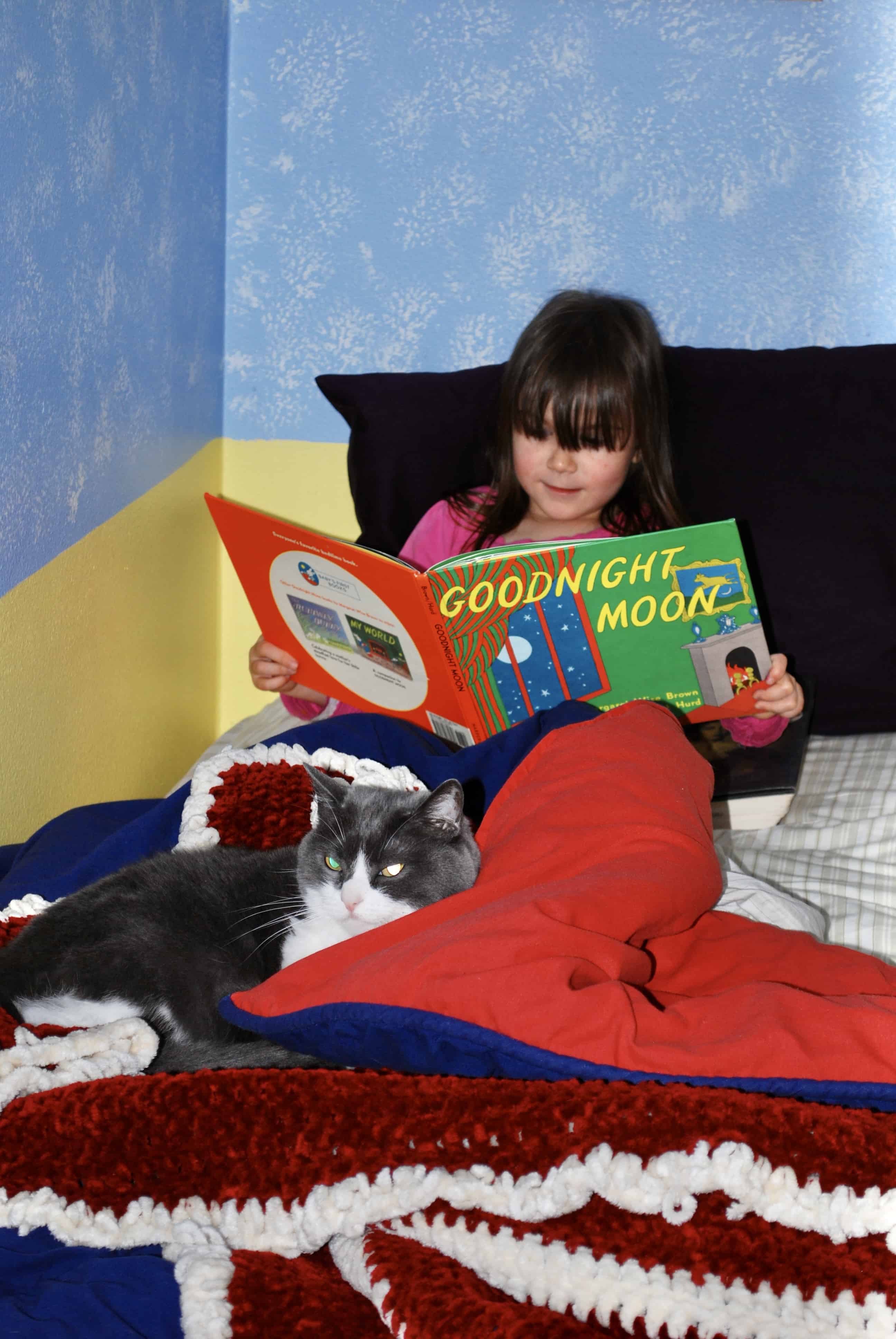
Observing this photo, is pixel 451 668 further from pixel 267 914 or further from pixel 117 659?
pixel 117 659

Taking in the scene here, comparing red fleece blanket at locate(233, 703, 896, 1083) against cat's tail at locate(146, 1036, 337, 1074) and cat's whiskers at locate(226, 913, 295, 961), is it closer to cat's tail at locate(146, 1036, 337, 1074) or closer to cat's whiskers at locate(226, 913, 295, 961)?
cat's tail at locate(146, 1036, 337, 1074)

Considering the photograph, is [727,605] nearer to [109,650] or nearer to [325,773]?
[325,773]

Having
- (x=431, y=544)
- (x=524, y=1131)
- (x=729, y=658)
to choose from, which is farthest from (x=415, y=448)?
(x=524, y=1131)

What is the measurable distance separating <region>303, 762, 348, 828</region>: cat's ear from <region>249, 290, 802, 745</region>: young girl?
1.37 ft

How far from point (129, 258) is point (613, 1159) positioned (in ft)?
4.08

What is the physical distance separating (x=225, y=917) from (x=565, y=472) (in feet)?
2.58

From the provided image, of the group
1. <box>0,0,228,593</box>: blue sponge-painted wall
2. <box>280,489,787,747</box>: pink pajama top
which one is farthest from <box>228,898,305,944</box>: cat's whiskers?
<box>280,489,787,747</box>: pink pajama top

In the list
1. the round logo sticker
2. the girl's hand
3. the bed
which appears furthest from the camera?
the girl's hand

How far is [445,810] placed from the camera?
87 cm

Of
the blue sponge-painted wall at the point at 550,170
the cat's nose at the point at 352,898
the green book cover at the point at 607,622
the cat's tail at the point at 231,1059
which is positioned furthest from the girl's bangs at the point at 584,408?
the cat's tail at the point at 231,1059

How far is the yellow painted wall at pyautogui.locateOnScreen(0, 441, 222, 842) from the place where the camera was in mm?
1146

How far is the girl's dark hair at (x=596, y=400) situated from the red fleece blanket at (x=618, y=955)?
1.90 ft

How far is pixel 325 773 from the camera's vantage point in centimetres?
101

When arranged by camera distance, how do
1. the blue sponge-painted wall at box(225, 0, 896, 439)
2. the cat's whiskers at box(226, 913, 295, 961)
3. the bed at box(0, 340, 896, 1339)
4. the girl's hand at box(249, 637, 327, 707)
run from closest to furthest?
the bed at box(0, 340, 896, 1339)
the cat's whiskers at box(226, 913, 295, 961)
the girl's hand at box(249, 637, 327, 707)
the blue sponge-painted wall at box(225, 0, 896, 439)
